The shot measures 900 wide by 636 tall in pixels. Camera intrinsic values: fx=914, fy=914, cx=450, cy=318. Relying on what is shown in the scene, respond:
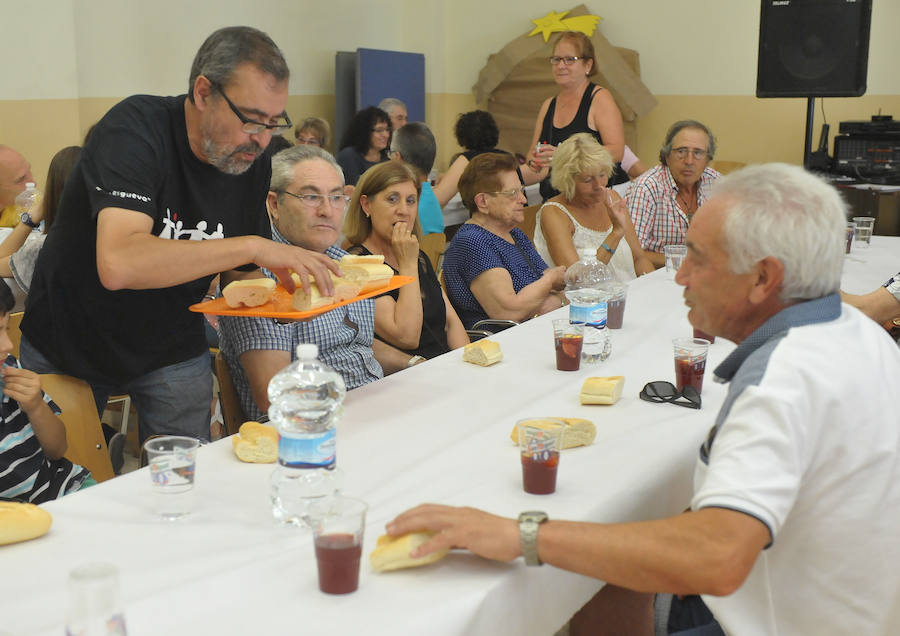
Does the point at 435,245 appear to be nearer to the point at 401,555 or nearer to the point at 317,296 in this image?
the point at 317,296

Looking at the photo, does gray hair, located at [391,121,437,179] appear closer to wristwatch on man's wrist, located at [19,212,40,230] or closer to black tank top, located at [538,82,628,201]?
black tank top, located at [538,82,628,201]

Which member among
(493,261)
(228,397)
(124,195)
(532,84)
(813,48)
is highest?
(813,48)

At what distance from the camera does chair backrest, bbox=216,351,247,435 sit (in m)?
2.57

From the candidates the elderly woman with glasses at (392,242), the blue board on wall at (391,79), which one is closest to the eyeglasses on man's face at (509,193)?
the elderly woman with glasses at (392,242)

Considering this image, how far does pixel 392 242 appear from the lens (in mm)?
3059

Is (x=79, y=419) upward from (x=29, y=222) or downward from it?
downward

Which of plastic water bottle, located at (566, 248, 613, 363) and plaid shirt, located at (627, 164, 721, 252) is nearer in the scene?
plastic water bottle, located at (566, 248, 613, 363)

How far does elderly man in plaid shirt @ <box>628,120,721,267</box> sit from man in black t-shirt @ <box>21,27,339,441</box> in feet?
9.06

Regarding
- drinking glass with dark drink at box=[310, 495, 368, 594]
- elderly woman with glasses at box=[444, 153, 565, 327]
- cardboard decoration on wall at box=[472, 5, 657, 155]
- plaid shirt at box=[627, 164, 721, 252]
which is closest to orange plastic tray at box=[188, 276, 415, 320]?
drinking glass with dark drink at box=[310, 495, 368, 594]

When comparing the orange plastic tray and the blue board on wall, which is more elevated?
the blue board on wall

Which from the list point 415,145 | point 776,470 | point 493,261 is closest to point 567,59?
point 415,145

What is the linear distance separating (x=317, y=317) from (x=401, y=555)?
1315 mm

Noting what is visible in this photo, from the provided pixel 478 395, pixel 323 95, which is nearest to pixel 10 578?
pixel 478 395

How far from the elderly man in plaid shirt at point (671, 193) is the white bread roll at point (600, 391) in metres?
2.74
